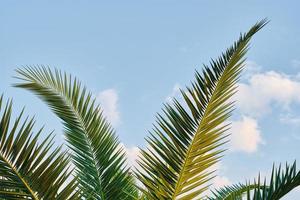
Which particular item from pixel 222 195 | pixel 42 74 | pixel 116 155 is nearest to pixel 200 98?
pixel 116 155

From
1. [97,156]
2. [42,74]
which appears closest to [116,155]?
[97,156]

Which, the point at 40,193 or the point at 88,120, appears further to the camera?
the point at 88,120

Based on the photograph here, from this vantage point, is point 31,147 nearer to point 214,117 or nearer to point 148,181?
point 148,181

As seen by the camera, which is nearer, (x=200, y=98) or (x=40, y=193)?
(x=40, y=193)

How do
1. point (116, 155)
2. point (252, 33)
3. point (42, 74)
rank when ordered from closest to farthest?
1. point (252, 33)
2. point (116, 155)
3. point (42, 74)

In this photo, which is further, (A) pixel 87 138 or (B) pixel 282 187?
(A) pixel 87 138

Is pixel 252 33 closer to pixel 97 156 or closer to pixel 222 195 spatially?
pixel 97 156

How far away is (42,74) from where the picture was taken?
631 cm

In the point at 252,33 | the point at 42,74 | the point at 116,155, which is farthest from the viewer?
the point at 42,74

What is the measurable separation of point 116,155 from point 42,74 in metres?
1.32

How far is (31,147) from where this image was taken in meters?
4.02

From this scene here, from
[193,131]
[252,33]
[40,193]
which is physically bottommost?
[40,193]

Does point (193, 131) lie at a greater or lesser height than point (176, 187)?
greater

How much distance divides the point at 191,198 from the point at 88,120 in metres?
2.13
